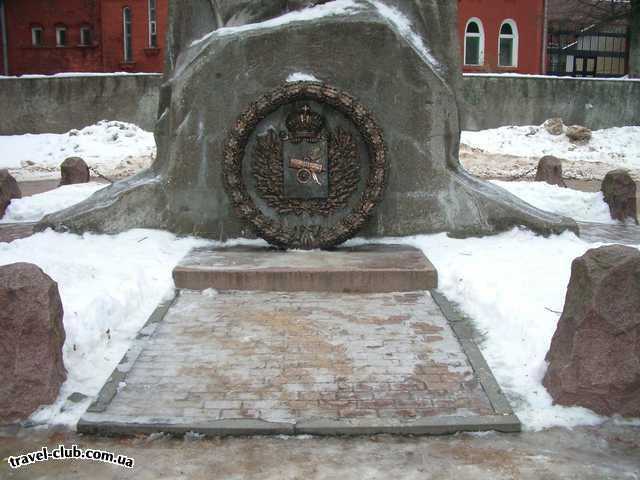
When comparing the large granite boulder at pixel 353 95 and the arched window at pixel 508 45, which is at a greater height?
the arched window at pixel 508 45

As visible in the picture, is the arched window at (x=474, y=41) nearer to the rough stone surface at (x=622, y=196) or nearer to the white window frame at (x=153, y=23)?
the white window frame at (x=153, y=23)

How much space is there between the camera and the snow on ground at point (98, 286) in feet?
16.0

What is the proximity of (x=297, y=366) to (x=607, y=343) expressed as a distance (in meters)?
1.78

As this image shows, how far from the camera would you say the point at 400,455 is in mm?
4027

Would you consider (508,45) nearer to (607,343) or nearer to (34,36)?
(34,36)

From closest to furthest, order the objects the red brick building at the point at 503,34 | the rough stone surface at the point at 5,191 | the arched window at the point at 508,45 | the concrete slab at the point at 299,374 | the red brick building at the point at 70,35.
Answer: the concrete slab at the point at 299,374
the rough stone surface at the point at 5,191
the red brick building at the point at 70,35
the red brick building at the point at 503,34
the arched window at the point at 508,45

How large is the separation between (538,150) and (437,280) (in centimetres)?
1365

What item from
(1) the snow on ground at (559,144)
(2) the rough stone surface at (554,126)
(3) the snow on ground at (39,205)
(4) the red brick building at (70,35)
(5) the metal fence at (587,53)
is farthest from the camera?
(5) the metal fence at (587,53)

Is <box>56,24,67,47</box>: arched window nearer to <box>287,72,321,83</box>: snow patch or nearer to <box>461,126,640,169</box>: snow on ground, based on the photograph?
<box>461,126,640,169</box>: snow on ground

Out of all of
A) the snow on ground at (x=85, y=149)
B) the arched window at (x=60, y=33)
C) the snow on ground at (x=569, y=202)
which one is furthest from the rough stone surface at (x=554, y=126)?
the arched window at (x=60, y=33)

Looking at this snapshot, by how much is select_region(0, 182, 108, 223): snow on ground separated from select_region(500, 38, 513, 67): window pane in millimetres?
24669

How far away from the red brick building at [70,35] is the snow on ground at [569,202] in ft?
76.2

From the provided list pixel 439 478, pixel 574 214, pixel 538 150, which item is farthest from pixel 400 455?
pixel 538 150

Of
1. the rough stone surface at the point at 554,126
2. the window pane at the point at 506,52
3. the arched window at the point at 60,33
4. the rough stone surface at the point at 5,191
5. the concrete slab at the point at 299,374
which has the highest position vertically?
the arched window at the point at 60,33
